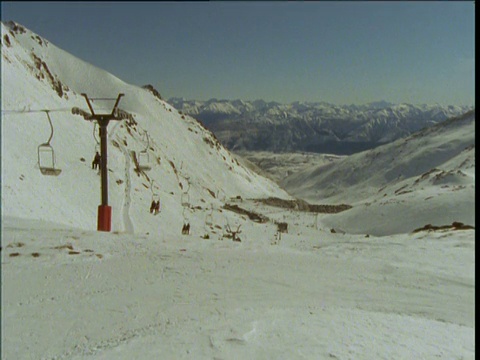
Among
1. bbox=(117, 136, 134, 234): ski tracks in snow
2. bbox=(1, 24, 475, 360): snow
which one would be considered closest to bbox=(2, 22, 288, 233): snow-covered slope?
bbox=(117, 136, 134, 234): ski tracks in snow

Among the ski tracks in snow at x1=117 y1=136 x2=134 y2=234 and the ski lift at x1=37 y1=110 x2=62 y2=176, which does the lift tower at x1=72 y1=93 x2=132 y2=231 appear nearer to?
the ski lift at x1=37 y1=110 x2=62 y2=176

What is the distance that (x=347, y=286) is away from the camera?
10.4 m

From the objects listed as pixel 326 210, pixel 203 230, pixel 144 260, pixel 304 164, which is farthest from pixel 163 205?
pixel 304 164

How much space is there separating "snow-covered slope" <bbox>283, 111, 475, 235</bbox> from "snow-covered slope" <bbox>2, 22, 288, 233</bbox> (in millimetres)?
14196

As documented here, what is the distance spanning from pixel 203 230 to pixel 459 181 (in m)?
29.0

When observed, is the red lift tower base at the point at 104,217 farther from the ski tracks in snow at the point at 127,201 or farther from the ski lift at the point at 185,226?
the ski lift at the point at 185,226

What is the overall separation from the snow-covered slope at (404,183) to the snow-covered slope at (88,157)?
14.2 meters

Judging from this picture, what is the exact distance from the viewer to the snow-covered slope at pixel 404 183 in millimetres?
29594

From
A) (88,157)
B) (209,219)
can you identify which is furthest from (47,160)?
(209,219)

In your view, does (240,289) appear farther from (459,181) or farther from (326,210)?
(326,210)

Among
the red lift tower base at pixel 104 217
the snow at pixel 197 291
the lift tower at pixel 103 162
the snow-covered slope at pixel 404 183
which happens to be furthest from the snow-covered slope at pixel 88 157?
the snow-covered slope at pixel 404 183

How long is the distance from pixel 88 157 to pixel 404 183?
5114cm

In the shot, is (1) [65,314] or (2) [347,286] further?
(2) [347,286]

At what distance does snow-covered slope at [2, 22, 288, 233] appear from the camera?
13344 millimetres
